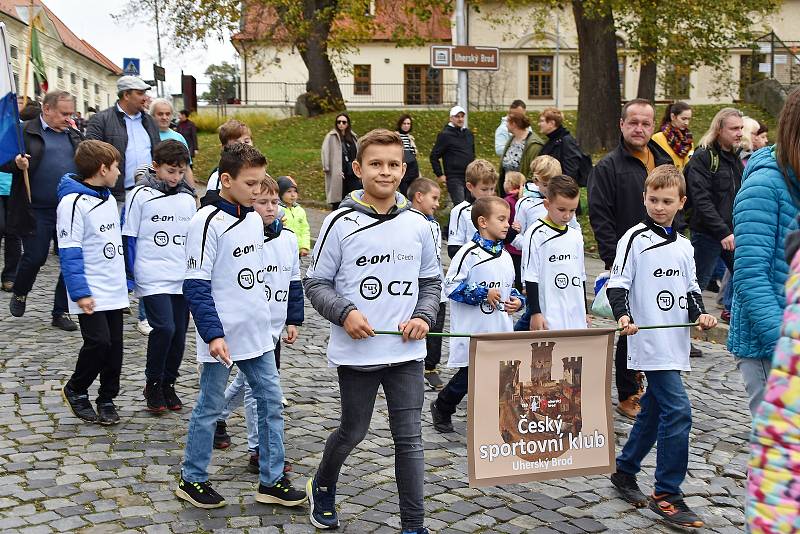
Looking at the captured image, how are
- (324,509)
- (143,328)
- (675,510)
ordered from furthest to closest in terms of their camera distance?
1. (143,328)
2. (675,510)
3. (324,509)

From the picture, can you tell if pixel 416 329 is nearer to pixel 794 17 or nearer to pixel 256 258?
pixel 256 258

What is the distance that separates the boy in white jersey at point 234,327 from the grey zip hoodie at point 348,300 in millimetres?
533

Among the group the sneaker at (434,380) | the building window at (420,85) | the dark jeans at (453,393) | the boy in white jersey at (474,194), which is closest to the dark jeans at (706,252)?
the boy in white jersey at (474,194)

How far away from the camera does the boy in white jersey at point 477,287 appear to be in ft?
21.7

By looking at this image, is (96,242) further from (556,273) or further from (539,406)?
(539,406)

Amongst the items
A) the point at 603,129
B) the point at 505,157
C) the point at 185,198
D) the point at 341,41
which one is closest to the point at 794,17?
the point at 341,41

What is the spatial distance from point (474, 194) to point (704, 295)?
5.00 metres

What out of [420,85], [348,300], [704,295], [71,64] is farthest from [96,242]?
[71,64]

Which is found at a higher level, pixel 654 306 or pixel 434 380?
pixel 654 306

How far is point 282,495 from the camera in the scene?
16.9 feet

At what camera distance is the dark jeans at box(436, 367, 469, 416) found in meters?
6.54

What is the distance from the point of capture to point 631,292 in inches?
218

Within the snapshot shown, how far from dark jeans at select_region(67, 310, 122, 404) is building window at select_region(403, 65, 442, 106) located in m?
53.7

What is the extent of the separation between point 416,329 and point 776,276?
1.56 meters
